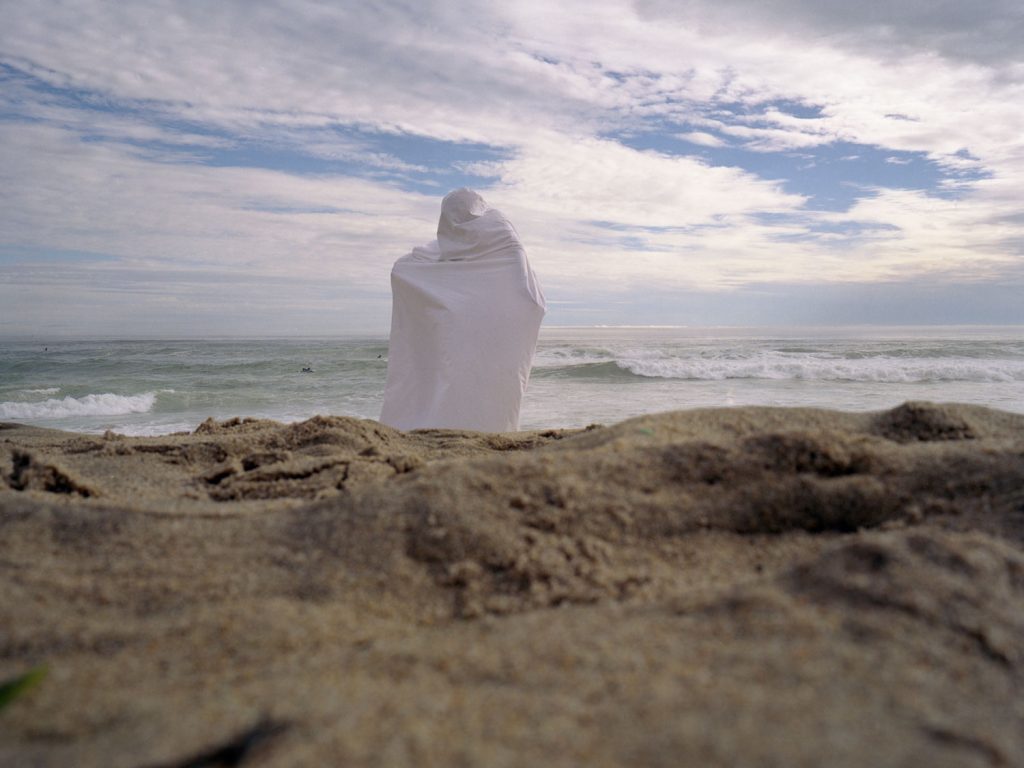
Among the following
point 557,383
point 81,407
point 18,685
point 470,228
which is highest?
point 470,228

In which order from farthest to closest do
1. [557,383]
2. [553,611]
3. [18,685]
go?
[557,383] → [553,611] → [18,685]

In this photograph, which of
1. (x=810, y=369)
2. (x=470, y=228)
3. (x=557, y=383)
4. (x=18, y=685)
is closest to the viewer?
(x=18, y=685)

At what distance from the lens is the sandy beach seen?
91cm

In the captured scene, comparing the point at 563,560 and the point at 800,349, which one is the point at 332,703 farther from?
the point at 800,349

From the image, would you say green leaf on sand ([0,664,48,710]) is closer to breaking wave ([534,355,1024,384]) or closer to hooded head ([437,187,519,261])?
hooded head ([437,187,519,261])

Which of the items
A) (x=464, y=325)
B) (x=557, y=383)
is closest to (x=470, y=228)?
(x=464, y=325)

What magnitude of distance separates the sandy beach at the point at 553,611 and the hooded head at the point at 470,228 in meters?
3.02

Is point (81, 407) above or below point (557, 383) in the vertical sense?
below

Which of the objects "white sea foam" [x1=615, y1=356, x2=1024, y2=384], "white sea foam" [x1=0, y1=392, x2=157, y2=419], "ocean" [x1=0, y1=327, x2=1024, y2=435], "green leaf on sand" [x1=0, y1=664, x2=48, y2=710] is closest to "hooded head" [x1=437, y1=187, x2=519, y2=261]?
"ocean" [x1=0, y1=327, x2=1024, y2=435]

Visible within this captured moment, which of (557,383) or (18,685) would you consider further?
(557,383)

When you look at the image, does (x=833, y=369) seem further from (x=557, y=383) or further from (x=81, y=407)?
(x=81, y=407)

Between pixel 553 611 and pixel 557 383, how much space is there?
1106 cm

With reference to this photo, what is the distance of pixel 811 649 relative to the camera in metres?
1.06

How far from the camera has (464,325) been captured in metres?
4.82
